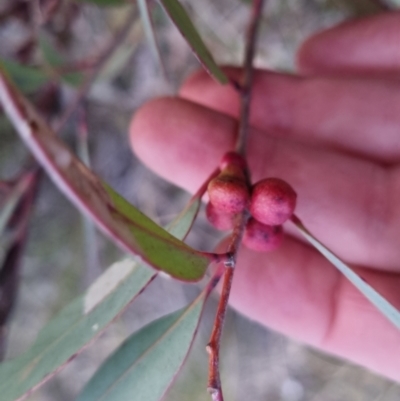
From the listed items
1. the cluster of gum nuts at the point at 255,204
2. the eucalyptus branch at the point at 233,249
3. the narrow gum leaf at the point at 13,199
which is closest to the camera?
the eucalyptus branch at the point at 233,249

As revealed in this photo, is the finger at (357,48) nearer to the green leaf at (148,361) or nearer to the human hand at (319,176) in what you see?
the human hand at (319,176)

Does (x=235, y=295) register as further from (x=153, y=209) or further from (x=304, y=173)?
(x=153, y=209)

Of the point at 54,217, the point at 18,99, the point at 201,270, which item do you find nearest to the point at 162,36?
the point at 54,217

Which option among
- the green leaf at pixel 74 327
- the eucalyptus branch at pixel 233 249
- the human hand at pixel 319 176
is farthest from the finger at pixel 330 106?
the green leaf at pixel 74 327

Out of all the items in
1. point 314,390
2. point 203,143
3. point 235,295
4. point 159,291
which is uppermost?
point 203,143

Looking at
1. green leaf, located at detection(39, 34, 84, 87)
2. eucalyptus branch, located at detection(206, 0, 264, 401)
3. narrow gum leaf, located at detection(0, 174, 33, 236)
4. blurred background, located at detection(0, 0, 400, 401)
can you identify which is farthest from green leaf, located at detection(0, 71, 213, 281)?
blurred background, located at detection(0, 0, 400, 401)

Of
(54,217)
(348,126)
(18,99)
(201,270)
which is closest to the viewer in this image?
(18,99)

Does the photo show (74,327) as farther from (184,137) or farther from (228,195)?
(184,137)
